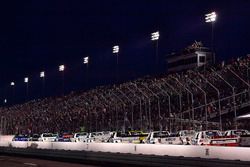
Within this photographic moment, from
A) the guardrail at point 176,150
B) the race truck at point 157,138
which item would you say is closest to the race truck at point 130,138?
the race truck at point 157,138

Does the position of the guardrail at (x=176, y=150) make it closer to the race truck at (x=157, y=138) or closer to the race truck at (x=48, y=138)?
the race truck at (x=157, y=138)

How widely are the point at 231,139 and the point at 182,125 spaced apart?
21873 mm

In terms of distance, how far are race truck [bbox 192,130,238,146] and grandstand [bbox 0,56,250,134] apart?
1047 cm

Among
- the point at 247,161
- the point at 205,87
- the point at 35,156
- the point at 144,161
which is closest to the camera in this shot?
the point at 247,161

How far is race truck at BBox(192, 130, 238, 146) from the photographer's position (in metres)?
28.8

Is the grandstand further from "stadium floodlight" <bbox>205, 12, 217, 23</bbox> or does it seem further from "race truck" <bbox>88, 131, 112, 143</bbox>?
"stadium floodlight" <bbox>205, 12, 217, 23</bbox>

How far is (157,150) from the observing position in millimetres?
22156

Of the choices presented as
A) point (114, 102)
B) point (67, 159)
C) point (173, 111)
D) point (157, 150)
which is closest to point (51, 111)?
point (114, 102)

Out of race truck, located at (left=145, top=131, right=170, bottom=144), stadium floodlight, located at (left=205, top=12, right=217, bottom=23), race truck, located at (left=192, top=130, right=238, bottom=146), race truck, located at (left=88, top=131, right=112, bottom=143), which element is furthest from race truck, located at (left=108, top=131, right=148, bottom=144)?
stadium floodlight, located at (left=205, top=12, right=217, bottom=23)

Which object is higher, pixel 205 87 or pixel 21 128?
pixel 205 87

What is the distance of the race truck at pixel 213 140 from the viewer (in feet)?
94.5

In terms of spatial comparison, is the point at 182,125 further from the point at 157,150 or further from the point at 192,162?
the point at 192,162

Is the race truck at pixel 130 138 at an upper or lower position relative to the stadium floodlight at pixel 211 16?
lower

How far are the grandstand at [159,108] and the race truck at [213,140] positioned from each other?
10.5 m
